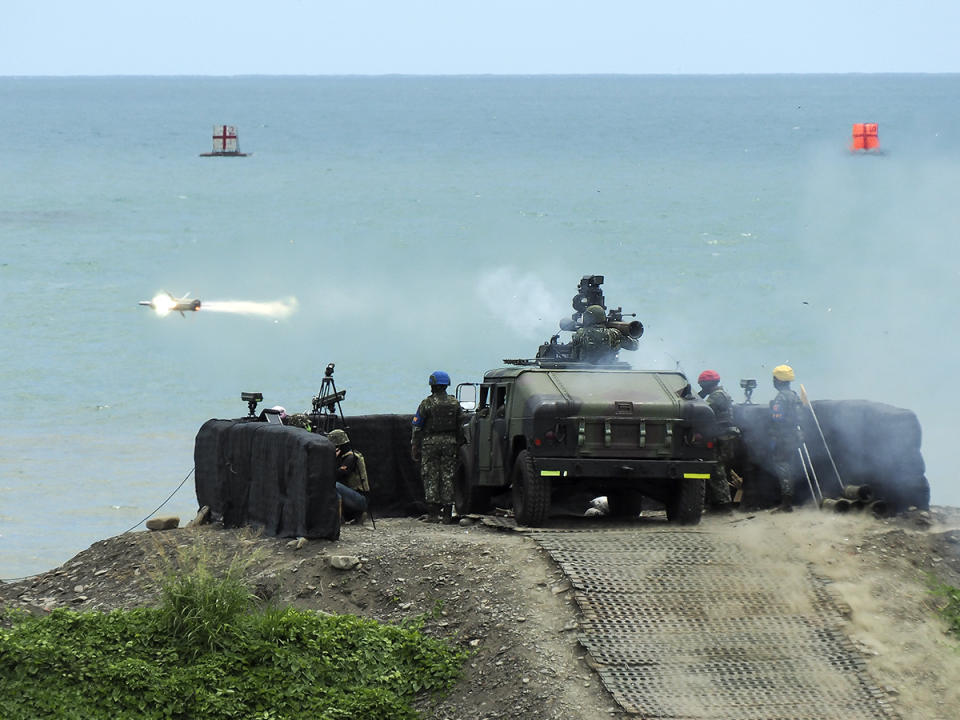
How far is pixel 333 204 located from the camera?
329ft

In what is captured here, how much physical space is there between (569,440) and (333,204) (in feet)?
267

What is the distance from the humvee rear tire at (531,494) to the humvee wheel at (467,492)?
5.51 feet

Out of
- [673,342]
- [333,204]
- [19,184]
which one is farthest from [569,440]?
[19,184]

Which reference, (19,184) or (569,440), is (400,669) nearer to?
(569,440)

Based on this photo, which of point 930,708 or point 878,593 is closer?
point 930,708

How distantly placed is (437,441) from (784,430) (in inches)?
164

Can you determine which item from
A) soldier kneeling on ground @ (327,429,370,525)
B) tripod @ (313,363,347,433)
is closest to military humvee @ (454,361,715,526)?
soldier kneeling on ground @ (327,429,370,525)

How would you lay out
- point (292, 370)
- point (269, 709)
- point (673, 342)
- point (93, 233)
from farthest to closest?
point (93, 233)
point (673, 342)
point (292, 370)
point (269, 709)

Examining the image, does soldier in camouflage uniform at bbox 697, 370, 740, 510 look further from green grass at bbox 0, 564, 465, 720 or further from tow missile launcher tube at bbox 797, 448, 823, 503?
green grass at bbox 0, 564, 465, 720

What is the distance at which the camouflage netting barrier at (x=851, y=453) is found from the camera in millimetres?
21875

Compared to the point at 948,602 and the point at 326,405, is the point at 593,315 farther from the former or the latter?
the point at 948,602

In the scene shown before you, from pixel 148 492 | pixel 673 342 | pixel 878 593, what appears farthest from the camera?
pixel 673 342

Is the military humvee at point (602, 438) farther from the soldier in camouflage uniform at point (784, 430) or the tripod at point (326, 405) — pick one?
the tripod at point (326, 405)

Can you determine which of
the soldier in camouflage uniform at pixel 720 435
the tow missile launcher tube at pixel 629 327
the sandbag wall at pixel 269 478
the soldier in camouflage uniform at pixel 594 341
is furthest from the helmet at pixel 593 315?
the sandbag wall at pixel 269 478
